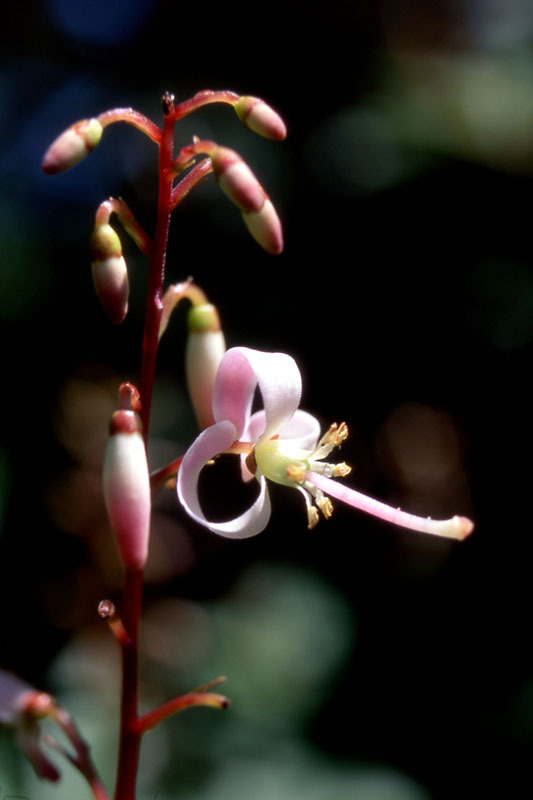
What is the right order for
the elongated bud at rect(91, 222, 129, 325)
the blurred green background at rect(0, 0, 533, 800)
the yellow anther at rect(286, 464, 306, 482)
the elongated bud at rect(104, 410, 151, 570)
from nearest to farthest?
the elongated bud at rect(104, 410, 151, 570)
the elongated bud at rect(91, 222, 129, 325)
the yellow anther at rect(286, 464, 306, 482)
the blurred green background at rect(0, 0, 533, 800)

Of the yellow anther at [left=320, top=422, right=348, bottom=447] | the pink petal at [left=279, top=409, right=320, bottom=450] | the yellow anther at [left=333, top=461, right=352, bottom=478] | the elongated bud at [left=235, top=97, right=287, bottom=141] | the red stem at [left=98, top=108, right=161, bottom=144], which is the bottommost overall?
the yellow anther at [left=333, top=461, right=352, bottom=478]

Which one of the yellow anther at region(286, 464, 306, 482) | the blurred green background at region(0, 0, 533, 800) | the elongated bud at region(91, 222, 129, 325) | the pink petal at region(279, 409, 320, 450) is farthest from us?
the blurred green background at region(0, 0, 533, 800)

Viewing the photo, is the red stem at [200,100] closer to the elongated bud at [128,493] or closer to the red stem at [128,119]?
the red stem at [128,119]

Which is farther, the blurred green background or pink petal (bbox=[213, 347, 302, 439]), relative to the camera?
the blurred green background

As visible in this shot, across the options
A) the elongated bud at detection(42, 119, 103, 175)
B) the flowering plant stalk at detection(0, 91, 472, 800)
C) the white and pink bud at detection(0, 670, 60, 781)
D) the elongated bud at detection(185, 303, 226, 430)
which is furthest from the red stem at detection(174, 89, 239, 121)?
the white and pink bud at detection(0, 670, 60, 781)

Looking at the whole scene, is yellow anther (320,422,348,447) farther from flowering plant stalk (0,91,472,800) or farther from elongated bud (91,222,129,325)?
elongated bud (91,222,129,325)

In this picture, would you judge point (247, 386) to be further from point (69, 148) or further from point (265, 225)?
point (69, 148)

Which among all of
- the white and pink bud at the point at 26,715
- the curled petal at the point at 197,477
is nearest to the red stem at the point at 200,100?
the curled petal at the point at 197,477

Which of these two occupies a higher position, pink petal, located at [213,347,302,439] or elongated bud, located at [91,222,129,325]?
elongated bud, located at [91,222,129,325]
